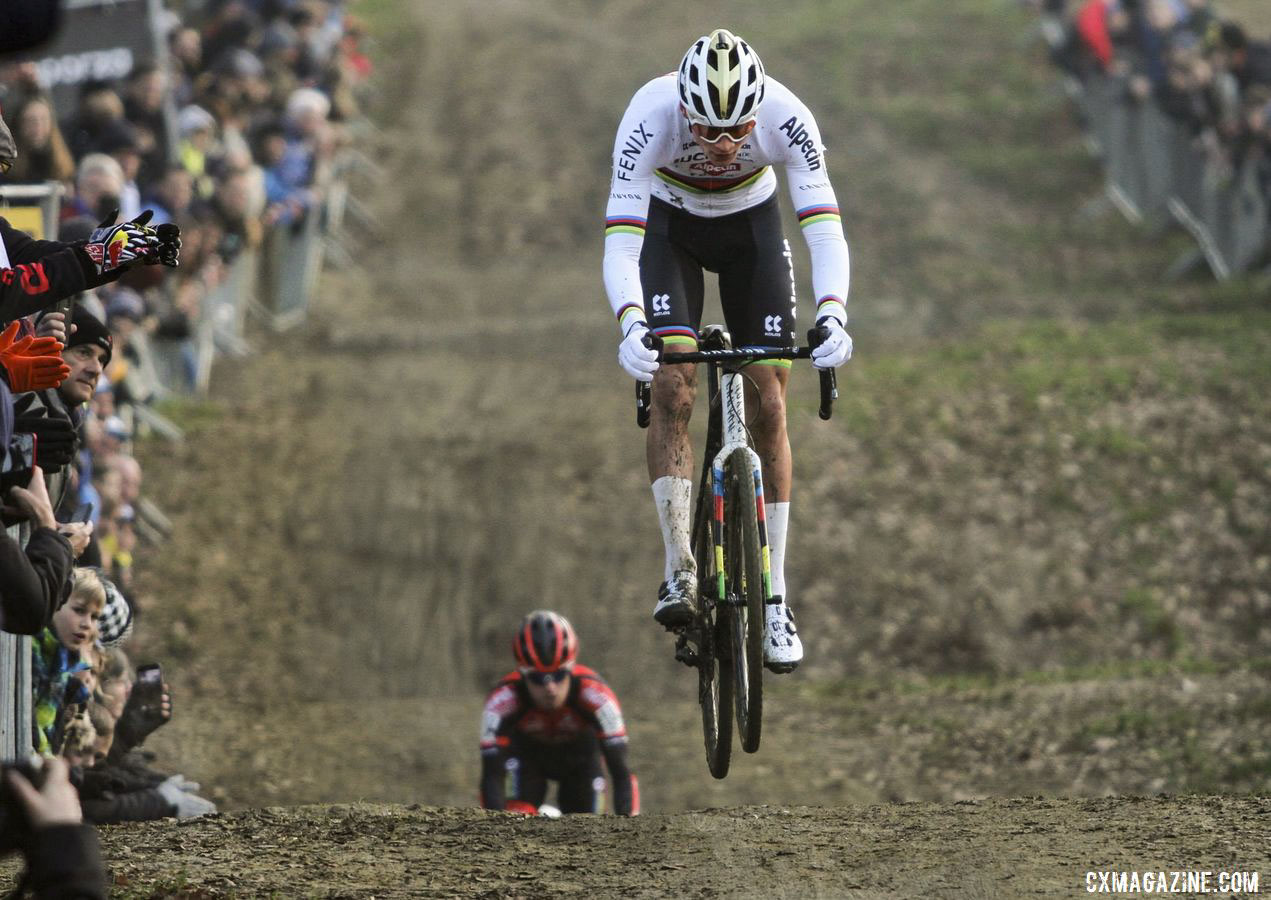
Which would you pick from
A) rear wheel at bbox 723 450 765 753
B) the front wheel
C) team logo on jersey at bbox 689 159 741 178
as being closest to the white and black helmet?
team logo on jersey at bbox 689 159 741 178

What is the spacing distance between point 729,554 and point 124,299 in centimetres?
732

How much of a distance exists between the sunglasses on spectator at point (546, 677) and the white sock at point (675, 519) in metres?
2.57

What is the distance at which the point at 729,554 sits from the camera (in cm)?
818

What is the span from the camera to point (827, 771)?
12922 millimetres

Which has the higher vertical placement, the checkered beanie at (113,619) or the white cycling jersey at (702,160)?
the white cycling jersey at (702,160)

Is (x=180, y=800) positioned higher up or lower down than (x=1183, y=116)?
lower down

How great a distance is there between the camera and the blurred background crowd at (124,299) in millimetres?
7336

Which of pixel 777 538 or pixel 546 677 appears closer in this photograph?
pixel 777 538

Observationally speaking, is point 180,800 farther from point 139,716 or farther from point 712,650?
point 712,650

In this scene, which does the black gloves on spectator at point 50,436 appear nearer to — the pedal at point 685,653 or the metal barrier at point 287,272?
the pedal at point 685,653

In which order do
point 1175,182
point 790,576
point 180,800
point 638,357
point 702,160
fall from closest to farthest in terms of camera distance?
point 638,357 → point 702,160 → point 180,800 → point 790,576 → point 1175,182

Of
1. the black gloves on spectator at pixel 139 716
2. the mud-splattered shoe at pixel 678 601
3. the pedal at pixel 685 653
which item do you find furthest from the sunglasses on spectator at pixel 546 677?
the mud-splattered shoe at pixel 678 601

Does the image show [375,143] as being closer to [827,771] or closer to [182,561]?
[182,561]

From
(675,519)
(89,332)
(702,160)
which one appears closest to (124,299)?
(89,332)
